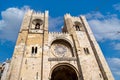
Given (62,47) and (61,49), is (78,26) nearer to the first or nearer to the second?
(62,47)

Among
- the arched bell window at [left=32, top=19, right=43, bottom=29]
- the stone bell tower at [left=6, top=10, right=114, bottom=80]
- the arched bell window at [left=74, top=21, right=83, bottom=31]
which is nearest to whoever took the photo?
the stone bell tower at [left=6, top=10, right=114, bottom=80]

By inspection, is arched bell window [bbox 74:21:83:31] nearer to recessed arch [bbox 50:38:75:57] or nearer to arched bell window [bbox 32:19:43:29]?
recessed arch [bbox 50:38:75:57]

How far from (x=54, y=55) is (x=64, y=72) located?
3.04 m

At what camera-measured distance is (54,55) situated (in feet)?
60.7

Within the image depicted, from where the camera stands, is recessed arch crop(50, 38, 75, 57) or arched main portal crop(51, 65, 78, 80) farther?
recessed arch crop(50, 38, 75, 57)

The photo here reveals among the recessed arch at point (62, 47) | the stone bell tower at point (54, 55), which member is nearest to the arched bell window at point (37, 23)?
the stone bell tower at point (54, 55)

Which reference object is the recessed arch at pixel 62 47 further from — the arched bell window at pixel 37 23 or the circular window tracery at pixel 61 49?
the arched bell window at pixel 37 23

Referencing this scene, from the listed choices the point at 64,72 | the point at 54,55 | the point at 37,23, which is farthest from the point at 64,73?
the point at 37,23

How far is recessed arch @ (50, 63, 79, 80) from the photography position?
1730 centimetres

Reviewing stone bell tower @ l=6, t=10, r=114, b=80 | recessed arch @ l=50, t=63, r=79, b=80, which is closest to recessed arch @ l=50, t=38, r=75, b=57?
stone bell tower @ l=6, t=10, r=114, b=80

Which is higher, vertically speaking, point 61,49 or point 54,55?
point 61,49

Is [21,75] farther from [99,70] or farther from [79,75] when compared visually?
[99,70]

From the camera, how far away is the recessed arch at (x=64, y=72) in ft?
56.7

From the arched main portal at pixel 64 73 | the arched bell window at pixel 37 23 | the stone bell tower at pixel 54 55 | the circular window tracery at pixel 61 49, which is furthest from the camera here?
the arched bell window at pixel 37 23
